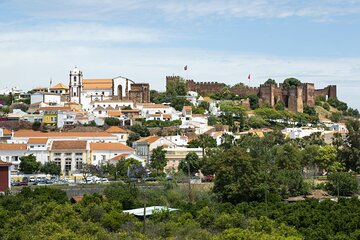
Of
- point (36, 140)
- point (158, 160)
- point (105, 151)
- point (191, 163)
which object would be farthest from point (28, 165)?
point (191, 163)

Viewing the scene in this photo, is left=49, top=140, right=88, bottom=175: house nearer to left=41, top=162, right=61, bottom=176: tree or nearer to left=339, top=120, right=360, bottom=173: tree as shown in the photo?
left=41, top=162, right=61, bottom=176: tree

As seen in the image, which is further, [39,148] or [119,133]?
[119,133]

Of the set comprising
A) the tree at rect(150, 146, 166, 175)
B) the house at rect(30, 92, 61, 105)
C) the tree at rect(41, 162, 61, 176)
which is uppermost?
the house at rect(30, 92, 61, 105)

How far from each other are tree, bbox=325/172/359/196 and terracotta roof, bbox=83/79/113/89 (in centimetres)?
4731

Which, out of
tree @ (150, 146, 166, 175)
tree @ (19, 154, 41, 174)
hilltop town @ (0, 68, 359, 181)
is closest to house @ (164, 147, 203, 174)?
hilltop town @ (0, 68, 359, 181)

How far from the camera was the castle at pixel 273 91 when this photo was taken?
9200 centimetres

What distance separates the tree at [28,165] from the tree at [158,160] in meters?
8.46

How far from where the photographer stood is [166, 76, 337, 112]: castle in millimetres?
92000

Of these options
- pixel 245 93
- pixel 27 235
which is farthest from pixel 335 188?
pixel 245 93

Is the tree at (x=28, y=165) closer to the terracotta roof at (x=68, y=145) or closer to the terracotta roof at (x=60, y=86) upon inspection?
the terracotta roof at (x=68, y=145)

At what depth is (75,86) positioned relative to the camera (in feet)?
275

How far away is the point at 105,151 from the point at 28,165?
6.78 meters

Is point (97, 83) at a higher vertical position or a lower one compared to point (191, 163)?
higher

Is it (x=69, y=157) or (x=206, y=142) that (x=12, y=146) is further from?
(x=206, y=142)
